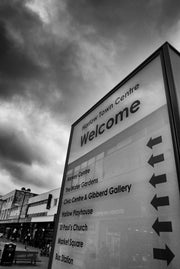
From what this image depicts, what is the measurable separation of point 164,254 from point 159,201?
13.1 inches

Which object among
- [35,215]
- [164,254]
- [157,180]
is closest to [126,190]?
[157,180]

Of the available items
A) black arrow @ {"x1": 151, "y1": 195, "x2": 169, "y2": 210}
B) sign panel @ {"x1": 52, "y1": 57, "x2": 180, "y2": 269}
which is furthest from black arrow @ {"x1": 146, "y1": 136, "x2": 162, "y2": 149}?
black arrow @ {"x1": 151, "y1": 195, "x2": 169, "y2": 210}

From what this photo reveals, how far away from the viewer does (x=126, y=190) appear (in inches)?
68.3

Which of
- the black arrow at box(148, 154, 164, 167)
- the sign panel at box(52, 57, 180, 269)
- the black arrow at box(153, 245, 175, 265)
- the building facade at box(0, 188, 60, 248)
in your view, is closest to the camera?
the black arrow at box(153, 245, 175, 265)

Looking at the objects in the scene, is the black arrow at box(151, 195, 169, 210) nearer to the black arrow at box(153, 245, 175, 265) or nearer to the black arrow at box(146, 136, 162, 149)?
the black arrow at box(153, 245, 175, 265)

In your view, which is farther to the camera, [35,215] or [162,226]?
[35,215]

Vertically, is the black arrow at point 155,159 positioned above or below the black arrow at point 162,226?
above

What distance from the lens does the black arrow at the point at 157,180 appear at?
146cm

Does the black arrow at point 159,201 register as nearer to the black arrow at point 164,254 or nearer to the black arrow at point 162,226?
the black arrow at point 162,226

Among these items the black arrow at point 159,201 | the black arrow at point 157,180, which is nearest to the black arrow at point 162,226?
the black arrow at point 159,201

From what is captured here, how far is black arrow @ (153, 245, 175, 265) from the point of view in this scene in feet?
3.97

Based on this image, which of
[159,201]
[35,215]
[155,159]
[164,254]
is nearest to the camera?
[164,254]

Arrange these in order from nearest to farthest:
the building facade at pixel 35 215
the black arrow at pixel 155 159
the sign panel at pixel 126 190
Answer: the sign panel at pixel 126 190 → the black arrow at pixel 155 159 → the building facade at pixel 35 215

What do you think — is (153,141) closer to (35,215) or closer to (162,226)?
(162,226)
